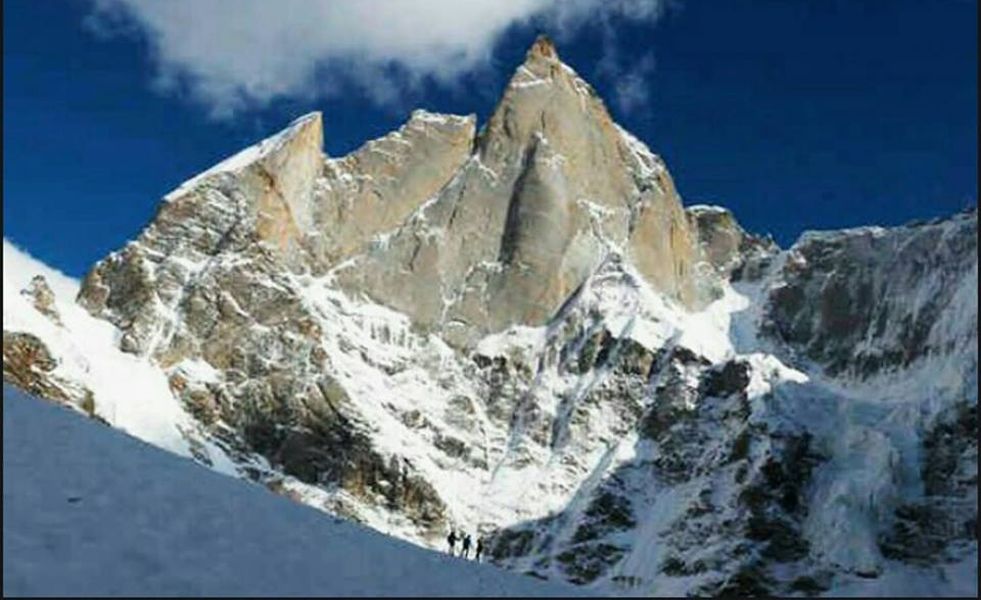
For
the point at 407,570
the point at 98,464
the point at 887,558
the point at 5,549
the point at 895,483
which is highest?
the point at 895,483

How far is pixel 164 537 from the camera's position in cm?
2348

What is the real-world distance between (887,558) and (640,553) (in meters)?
33.6

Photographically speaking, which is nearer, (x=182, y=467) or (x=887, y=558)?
(x=182, y=467)

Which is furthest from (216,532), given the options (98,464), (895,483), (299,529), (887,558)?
(895,483)

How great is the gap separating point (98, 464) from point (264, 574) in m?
5.94

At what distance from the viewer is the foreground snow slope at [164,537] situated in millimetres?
21281

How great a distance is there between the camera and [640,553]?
645 feet

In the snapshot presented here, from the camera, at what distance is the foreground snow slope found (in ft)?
69.8

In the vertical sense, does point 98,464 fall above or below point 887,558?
below

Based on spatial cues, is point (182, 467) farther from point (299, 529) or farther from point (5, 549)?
point (5, 549)

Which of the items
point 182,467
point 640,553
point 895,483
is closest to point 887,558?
point 895,483

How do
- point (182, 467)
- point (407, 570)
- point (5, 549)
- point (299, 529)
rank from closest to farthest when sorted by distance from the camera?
point (5, 549)
point (407, 570)
point (299, 529)
point (182, 467)

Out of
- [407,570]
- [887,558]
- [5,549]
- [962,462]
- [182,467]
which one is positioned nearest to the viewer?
[5,549]

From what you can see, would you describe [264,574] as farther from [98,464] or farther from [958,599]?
[958,599]
